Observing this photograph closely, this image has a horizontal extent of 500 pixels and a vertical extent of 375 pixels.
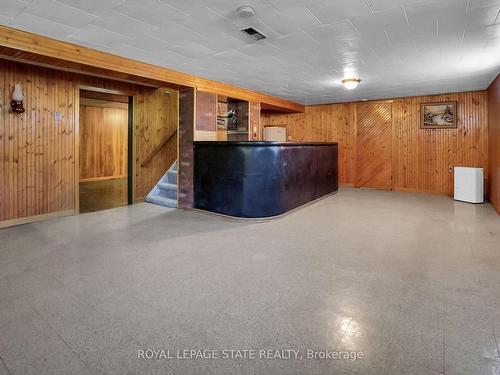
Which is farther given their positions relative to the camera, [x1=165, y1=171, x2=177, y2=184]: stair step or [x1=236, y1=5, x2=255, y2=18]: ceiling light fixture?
[x1=165, y1=171, x2=177, y2=184]: stair step

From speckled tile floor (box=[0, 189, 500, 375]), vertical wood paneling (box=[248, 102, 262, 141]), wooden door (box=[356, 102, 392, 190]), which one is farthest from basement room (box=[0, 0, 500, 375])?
wooden door (box=[356, 102, 392, 190])

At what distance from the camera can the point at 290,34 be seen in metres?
3.59

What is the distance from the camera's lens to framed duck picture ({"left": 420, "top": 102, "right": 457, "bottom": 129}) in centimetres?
749

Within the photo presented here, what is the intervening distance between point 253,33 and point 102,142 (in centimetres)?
817

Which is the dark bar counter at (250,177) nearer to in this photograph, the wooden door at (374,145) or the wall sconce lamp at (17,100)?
the wall sconce lamp at (17,100)

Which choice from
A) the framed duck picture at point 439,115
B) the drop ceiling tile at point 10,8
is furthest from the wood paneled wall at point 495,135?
the drop ceiling tile at point 10,8

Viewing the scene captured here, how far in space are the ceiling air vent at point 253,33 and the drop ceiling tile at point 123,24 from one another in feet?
3.37

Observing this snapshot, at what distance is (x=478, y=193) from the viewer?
6.30 meters

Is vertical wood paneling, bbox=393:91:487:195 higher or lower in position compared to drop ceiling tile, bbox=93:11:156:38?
lower

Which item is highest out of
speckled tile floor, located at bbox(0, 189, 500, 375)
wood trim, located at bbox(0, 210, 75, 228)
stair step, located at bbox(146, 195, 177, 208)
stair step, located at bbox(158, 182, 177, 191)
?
stair step, located at bbox(158, 182, 177, 191)

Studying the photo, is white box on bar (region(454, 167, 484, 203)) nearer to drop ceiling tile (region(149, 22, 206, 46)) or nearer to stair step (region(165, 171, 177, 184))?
drop ceiling tile (region(149, 22, 206, 46))

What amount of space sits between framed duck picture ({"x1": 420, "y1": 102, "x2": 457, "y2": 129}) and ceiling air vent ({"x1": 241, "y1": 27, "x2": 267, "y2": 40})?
19.6 ft

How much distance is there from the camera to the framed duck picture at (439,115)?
749cm

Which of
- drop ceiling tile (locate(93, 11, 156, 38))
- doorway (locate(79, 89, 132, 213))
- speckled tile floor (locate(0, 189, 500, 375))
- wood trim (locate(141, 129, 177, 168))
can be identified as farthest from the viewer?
doorway (locate(79, 89, 132, 213))
